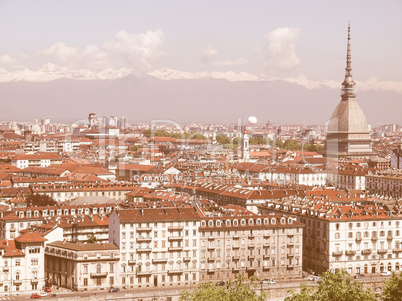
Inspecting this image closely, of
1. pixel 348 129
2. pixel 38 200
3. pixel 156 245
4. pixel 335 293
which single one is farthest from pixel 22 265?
pixel 348 129

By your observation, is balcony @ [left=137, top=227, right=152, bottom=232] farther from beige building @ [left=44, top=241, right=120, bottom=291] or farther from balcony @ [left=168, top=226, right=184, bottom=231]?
beige building @ [left=44, top=241, right=120, bottom=291]

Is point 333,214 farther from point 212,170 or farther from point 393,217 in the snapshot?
point 212,170

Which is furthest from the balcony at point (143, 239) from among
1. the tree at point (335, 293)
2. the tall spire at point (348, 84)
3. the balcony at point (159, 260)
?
the tall spire at point (348, 84)

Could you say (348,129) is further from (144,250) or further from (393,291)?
(393,291)

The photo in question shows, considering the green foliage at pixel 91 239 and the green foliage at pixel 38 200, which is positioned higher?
the green foliage at pixel 38 200

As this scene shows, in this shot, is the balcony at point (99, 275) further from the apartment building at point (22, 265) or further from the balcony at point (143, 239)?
the balcony at point (143, 239)

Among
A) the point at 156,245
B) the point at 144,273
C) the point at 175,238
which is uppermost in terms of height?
the point at 175,238

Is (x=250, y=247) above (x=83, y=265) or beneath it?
above
